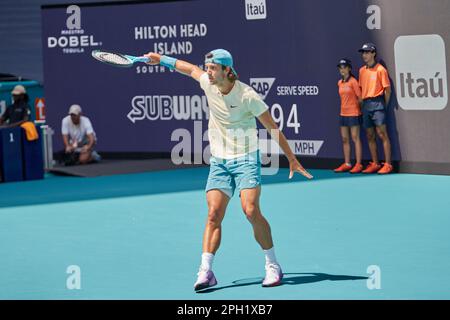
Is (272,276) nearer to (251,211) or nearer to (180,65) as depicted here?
(251,211)

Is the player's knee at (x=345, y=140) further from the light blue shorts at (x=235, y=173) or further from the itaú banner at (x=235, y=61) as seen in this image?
the light blue shorts at (x=235, y=173)

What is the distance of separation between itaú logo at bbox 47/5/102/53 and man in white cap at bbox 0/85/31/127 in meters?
2.73

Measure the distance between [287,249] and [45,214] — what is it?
14.9 ft

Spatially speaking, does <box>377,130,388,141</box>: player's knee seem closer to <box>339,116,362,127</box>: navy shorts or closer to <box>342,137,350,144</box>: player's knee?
<box>339,116,362,127</box>: navy shorts

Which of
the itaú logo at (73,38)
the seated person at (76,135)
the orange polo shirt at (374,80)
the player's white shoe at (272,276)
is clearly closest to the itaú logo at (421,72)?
the orange polo shirt at (374,80)

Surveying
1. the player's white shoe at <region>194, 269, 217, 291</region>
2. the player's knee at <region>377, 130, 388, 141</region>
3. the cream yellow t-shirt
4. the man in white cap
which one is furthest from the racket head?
the man in white cap

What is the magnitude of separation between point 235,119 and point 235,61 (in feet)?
33.9

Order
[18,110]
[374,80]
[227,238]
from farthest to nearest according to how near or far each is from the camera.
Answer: [18,110] → [374,80] → [227,238]

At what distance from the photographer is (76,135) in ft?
66.2

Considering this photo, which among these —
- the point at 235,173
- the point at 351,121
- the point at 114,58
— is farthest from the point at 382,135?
the point at 235,173

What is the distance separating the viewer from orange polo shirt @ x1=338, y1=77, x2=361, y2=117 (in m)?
18.0

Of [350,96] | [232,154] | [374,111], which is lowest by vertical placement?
[232,154]
